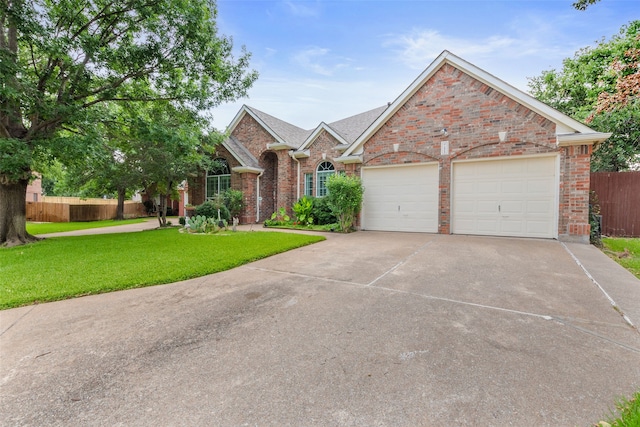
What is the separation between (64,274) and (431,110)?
1114 cm

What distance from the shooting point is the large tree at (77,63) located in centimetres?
698

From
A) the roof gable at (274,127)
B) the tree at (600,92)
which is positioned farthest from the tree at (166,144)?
the tree at (600,92)

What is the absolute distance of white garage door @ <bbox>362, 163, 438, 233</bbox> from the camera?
10.1m

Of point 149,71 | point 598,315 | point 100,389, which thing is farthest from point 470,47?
point 100,389

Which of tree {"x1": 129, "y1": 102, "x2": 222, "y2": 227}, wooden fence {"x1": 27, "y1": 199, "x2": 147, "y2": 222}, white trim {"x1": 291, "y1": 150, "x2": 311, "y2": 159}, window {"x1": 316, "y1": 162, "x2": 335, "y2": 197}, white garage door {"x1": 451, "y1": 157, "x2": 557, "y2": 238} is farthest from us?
wooden fence {"x1": 27, "y1": 199, "x2": 147, "y2": 222}

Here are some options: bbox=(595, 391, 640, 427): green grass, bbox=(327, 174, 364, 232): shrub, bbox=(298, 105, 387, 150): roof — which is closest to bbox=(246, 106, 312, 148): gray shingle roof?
bbox=(298, 105, 387, 150): roof

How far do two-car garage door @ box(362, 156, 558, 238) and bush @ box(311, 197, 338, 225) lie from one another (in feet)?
6.62

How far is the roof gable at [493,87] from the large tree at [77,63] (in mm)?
6246

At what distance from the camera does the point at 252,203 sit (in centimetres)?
1528

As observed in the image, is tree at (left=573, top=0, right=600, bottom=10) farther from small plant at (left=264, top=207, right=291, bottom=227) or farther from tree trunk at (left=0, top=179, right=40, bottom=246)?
tree trunk at (left=0, top=179, right=40, bottom=246)

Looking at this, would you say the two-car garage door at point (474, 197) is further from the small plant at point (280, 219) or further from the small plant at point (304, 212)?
the small plant at point (280, 219)

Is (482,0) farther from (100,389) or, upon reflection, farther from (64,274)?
(64,274)

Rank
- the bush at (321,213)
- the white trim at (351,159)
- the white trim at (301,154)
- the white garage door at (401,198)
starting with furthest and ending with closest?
1. the white trim at (301,154)
2. the bush at (321,213)
3. the white trim at (351,159)
4. the white garage door at (401,198)

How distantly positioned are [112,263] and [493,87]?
11.7 m
